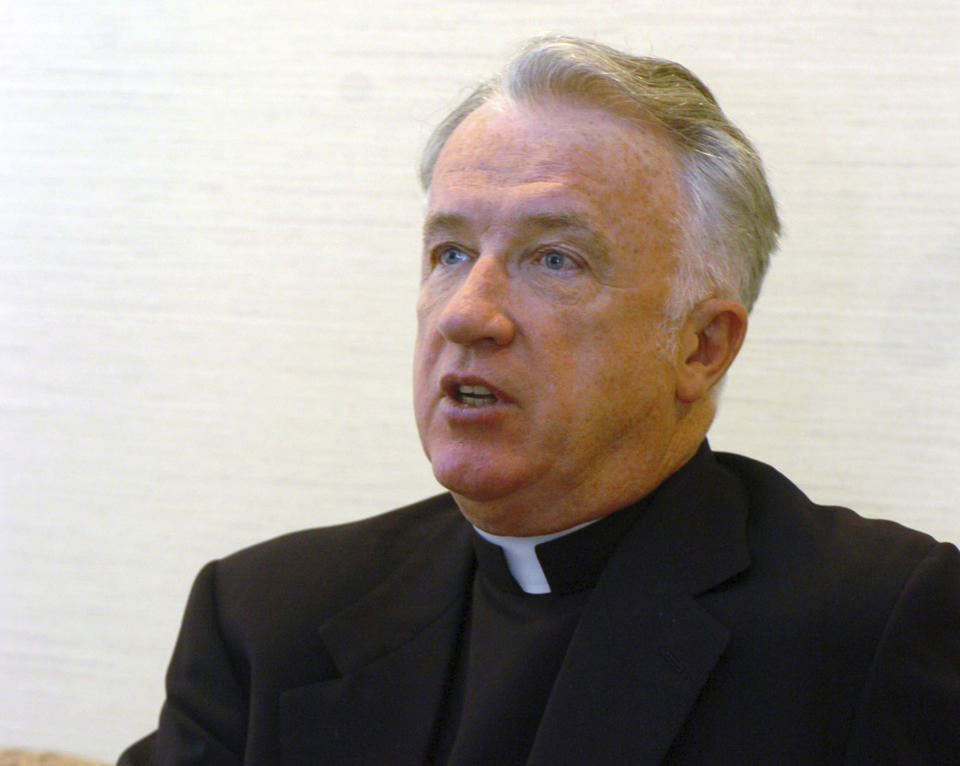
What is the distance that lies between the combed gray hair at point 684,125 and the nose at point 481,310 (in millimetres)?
219

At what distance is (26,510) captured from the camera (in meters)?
2.42

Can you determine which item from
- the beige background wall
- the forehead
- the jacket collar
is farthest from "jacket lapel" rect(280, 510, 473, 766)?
the beige background wall

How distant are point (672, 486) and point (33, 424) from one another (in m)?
1.51

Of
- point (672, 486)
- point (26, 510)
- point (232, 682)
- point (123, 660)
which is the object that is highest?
point (672, 486)

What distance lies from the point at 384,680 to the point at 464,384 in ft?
1.41

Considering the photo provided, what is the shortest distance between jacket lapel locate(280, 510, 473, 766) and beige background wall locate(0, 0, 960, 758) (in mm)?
668

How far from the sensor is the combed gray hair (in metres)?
1.44

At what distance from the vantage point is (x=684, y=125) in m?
1.46

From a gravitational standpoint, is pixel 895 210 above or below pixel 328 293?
above

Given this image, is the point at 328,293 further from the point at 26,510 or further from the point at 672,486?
the point at 672,486

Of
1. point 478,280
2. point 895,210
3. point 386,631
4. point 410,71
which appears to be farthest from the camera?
point 410,71

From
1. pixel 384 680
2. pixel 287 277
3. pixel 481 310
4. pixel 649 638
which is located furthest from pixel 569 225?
pixel 287 277

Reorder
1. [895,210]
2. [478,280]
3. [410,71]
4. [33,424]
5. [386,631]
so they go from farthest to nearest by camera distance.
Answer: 1. [33,424]
2. [410,71]
3. [895,210]
4. [386,631]
5. [478,280]

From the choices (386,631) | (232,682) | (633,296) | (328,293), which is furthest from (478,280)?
(328,293)
